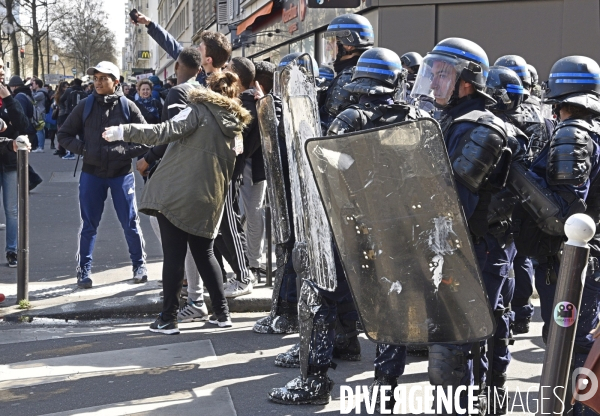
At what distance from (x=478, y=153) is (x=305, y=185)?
1.12 meters

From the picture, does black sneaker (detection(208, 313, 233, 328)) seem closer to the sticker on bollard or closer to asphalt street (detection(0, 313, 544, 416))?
asphalt street (detection(0, 313, 544, 416))

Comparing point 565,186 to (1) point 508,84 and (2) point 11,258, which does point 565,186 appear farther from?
(2) point 11,258

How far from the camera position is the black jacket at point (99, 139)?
6.98m

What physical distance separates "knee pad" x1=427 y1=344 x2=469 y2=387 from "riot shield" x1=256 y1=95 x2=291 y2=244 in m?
1.98

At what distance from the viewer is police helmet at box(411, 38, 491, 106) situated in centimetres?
389

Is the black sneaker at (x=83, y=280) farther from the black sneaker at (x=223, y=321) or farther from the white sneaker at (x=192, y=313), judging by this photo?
the black sneaker at (x=223, y=321)

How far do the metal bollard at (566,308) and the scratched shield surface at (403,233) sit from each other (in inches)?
16.4

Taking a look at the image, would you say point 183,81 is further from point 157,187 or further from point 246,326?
A: point 246,326

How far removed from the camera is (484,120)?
3.60m

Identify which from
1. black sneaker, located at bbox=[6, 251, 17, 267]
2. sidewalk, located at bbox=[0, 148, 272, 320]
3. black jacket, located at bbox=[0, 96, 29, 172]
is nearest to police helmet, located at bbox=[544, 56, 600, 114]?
sidewalk, located at bbox=[0, 148, 272, 320]

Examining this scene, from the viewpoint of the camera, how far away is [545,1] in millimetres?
12664

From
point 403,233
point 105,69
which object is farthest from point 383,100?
point 105,69

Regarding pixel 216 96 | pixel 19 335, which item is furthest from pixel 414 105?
pixel 19 335

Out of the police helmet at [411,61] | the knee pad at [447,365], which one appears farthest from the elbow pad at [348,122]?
the police helmet at [411,61]
